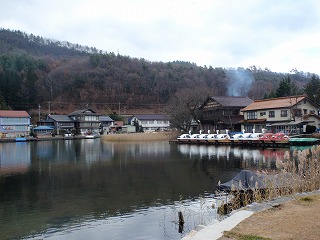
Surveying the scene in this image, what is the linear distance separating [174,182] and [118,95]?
300 feet

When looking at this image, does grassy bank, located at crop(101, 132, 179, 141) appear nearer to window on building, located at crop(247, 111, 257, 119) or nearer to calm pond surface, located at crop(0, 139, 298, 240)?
window on building, located at crop(247, 111, 257, 119)

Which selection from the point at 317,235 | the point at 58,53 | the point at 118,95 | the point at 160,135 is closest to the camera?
the point at 317,235

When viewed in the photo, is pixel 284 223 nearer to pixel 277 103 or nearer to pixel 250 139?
pixel 250 139

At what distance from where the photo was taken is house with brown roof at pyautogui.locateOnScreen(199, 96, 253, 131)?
53097mm

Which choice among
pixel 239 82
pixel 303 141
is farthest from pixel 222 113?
pixel 239 82

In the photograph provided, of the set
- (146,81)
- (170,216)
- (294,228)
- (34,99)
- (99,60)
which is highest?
(99,60)

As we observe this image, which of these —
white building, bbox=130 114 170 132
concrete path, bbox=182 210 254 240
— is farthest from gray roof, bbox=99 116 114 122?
concrete path, bbox=182 210 254 240

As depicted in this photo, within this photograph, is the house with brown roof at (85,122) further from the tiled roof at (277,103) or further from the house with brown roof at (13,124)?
the tiled roof at (277,103)

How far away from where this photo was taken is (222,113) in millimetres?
53844

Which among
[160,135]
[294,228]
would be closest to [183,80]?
[160,135]

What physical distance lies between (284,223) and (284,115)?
4138 cm

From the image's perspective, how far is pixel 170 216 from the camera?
11.1 meters

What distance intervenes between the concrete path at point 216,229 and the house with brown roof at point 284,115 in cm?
3696

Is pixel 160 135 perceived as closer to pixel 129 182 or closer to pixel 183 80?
pixel 129 182
